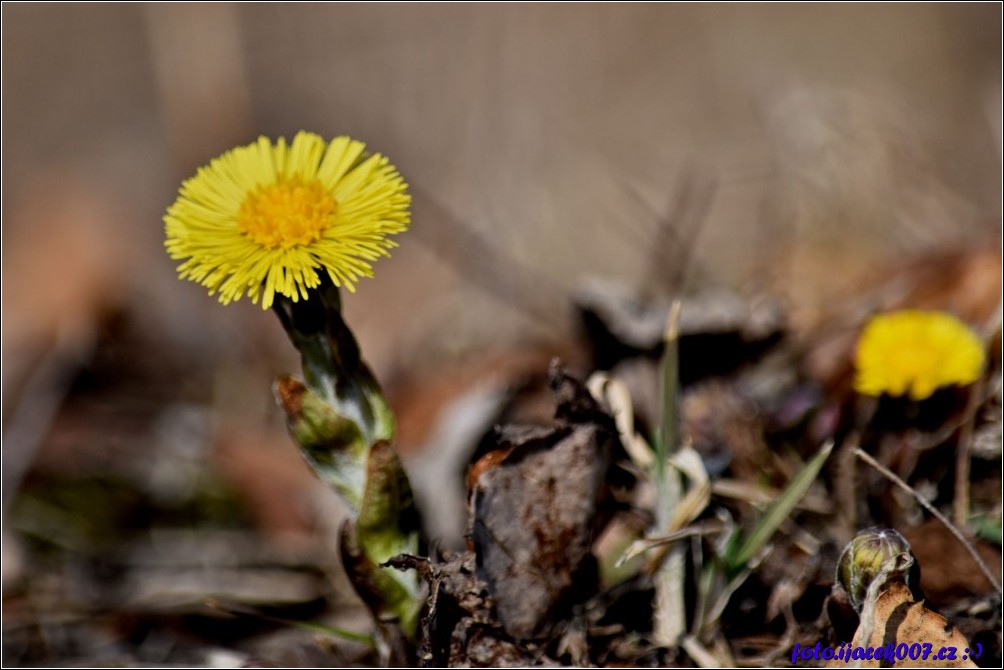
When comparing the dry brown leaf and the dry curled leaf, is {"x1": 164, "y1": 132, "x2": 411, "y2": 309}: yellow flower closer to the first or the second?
the dry curled leaf

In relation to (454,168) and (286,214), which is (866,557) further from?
(454,168)

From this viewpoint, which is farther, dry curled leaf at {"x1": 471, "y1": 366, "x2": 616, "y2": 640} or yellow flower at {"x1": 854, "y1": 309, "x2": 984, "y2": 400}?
→ yellow flower at {"x1": 854, "y1": 309, "x2": 984, "y2": 400}

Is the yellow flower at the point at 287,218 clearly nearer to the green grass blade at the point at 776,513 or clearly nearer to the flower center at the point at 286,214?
the flower center at the point at 286,214

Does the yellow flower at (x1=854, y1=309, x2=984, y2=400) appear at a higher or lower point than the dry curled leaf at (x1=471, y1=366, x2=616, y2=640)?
higher

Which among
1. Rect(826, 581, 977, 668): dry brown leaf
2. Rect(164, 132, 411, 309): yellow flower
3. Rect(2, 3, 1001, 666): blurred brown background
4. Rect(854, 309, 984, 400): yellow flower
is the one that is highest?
Rect(2, 3, 1001, 666): blurred brown background

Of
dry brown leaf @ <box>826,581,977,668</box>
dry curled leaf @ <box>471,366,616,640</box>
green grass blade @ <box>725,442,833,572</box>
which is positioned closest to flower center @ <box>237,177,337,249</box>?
dry curled leaf @ <box>471,366,616,640</box>

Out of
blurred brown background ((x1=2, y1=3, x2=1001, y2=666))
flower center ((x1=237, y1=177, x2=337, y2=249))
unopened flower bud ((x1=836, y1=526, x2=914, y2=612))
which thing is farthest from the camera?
blurred brown background ((x1=2, y1=3, x2=1001, y2=666))

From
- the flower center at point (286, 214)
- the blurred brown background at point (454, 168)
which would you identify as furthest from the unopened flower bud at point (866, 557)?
the blurred brown background at point (454, 168)

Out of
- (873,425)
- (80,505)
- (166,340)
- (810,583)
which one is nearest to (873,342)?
(873,425)

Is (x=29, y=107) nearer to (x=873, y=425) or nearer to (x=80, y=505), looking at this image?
(x=80, y=505)
